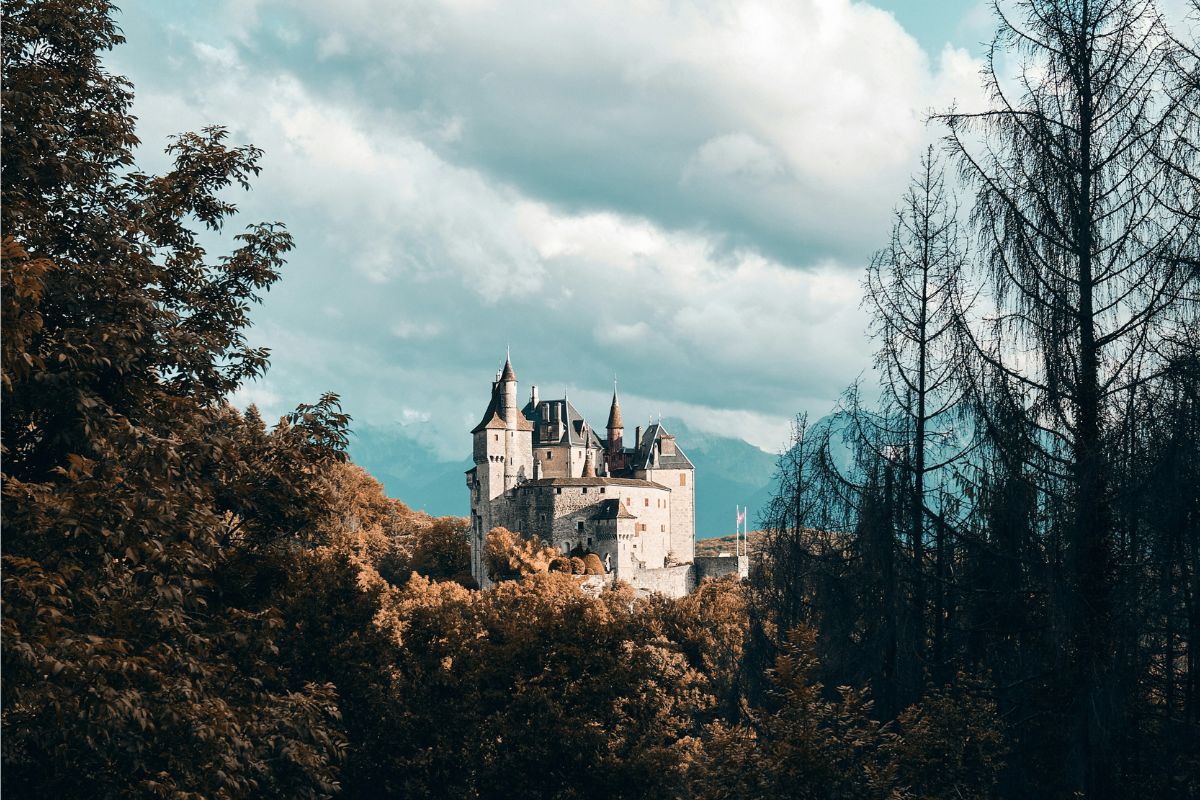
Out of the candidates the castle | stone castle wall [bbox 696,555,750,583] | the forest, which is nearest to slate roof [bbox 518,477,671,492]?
the castle

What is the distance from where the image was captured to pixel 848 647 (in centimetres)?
2397

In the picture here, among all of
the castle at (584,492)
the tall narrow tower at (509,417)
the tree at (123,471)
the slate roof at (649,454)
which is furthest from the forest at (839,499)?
the slate roof at (649,454)

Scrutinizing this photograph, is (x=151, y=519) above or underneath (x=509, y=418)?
underneath

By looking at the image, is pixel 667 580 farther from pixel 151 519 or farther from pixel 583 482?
pixel 151 519

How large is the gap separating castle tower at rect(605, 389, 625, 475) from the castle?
0.16 metres

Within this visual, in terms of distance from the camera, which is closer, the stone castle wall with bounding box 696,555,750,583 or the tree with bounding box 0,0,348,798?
the tree with bounding box 0,0,348,798

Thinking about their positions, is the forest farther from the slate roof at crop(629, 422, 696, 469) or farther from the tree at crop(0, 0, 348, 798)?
the slate roof at crop(629, 422, 696, 469)

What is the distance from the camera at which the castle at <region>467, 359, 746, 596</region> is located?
109312 mm

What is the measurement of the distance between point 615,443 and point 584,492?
19900mm

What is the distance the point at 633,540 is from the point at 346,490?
1146 inches

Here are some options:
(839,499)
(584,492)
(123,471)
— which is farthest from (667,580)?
(123,471)

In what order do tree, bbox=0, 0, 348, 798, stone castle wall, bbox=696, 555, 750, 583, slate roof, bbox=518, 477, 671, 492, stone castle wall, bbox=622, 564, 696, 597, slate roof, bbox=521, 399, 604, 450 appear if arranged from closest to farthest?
tree, bbox=0, 0, 348, 798
stone castle wall, bbox=622, 564, 696, 597
stone castle wall, bbox=696, 555, 750, 583
slate roof, bbox=518, 477, 671, 492
slate roof, bbox=521, 399, 604, 450

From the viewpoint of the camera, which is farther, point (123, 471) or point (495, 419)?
point (495, 419)

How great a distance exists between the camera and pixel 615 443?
13025 cm
